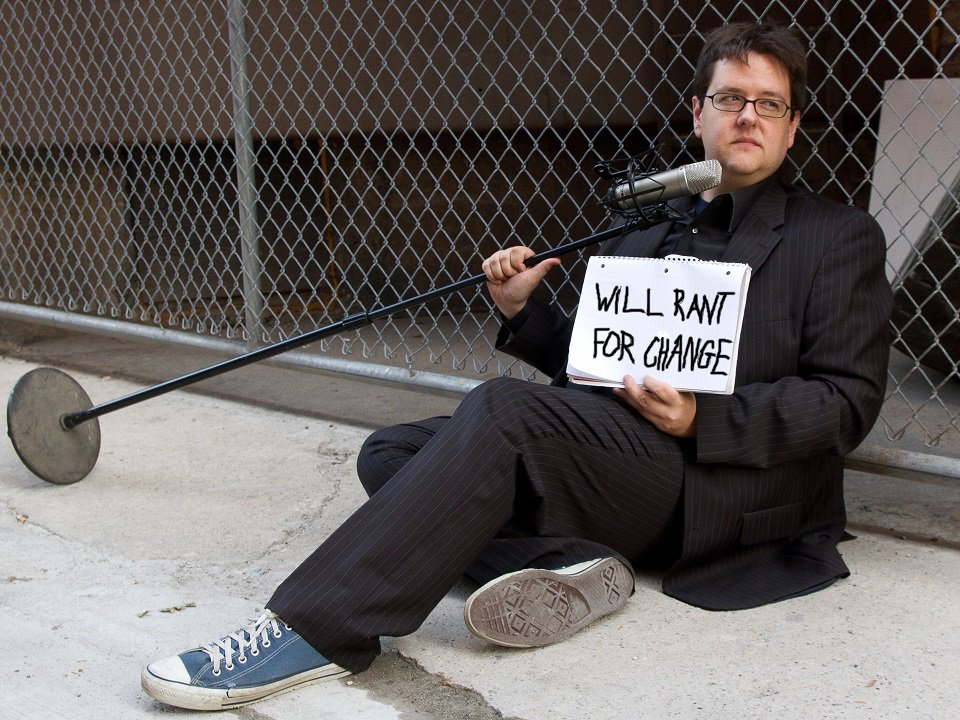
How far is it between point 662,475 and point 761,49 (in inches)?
34.0

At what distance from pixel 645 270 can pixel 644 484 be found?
0.41 m

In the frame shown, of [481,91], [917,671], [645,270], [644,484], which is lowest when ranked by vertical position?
[917,671]

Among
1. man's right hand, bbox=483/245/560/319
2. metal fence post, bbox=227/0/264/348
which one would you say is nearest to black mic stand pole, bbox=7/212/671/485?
man's right hand, bbox=483/245/560/319

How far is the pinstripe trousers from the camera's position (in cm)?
201

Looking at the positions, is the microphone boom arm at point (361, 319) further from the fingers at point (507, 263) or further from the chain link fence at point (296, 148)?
the chain link fence at point (296, 148)

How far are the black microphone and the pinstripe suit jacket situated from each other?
8.6 inches

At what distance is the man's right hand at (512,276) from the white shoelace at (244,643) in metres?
0.86

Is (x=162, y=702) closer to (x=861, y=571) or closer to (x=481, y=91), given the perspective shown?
(x=861, y=571)

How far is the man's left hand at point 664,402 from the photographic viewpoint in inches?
82.8

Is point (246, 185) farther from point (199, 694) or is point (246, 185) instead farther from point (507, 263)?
point (199, 694)

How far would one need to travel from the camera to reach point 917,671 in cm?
203

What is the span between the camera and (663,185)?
2139 mm

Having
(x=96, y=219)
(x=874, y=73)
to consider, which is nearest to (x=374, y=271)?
(x=96, y=219)

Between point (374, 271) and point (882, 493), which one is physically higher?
point (374, 271)
